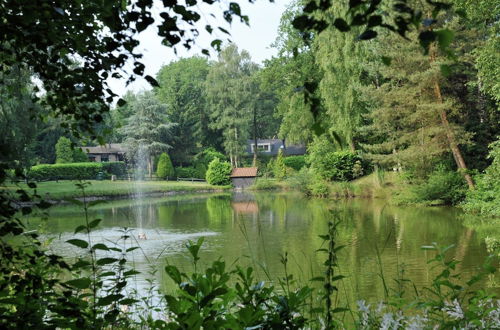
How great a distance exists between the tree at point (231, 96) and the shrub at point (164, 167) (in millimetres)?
4906

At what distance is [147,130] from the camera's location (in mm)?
44094

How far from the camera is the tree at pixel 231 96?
4441 centimetres

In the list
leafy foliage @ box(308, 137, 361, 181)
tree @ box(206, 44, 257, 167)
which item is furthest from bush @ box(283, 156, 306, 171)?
leafy foliage @ box(308, 137, 361, 181)

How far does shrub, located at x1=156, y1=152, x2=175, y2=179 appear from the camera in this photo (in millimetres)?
43312

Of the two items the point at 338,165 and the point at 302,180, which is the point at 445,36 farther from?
the point at 302,180

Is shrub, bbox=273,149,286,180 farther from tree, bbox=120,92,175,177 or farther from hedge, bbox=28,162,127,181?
hedge, bbox=28,162,127,181

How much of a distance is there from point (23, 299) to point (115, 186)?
114 feet

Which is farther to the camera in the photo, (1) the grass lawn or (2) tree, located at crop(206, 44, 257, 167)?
(2) tree, located at crop(206, 44, 257, 167)

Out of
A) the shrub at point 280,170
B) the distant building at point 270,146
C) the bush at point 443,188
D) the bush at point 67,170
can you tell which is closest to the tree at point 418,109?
the bush at point 443,188

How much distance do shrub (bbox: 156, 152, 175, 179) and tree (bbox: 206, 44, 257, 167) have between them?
491 cm

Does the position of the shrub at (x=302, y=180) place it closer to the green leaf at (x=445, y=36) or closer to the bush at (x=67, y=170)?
the bush at (x=67, y=170)

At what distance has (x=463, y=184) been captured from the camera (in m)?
21.1

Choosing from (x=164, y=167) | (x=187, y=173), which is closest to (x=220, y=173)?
(x=164, y=167)

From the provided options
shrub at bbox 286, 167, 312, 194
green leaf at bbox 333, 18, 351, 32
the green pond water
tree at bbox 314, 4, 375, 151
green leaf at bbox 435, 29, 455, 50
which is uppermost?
tree at bbox 314, 4, 375, 151
